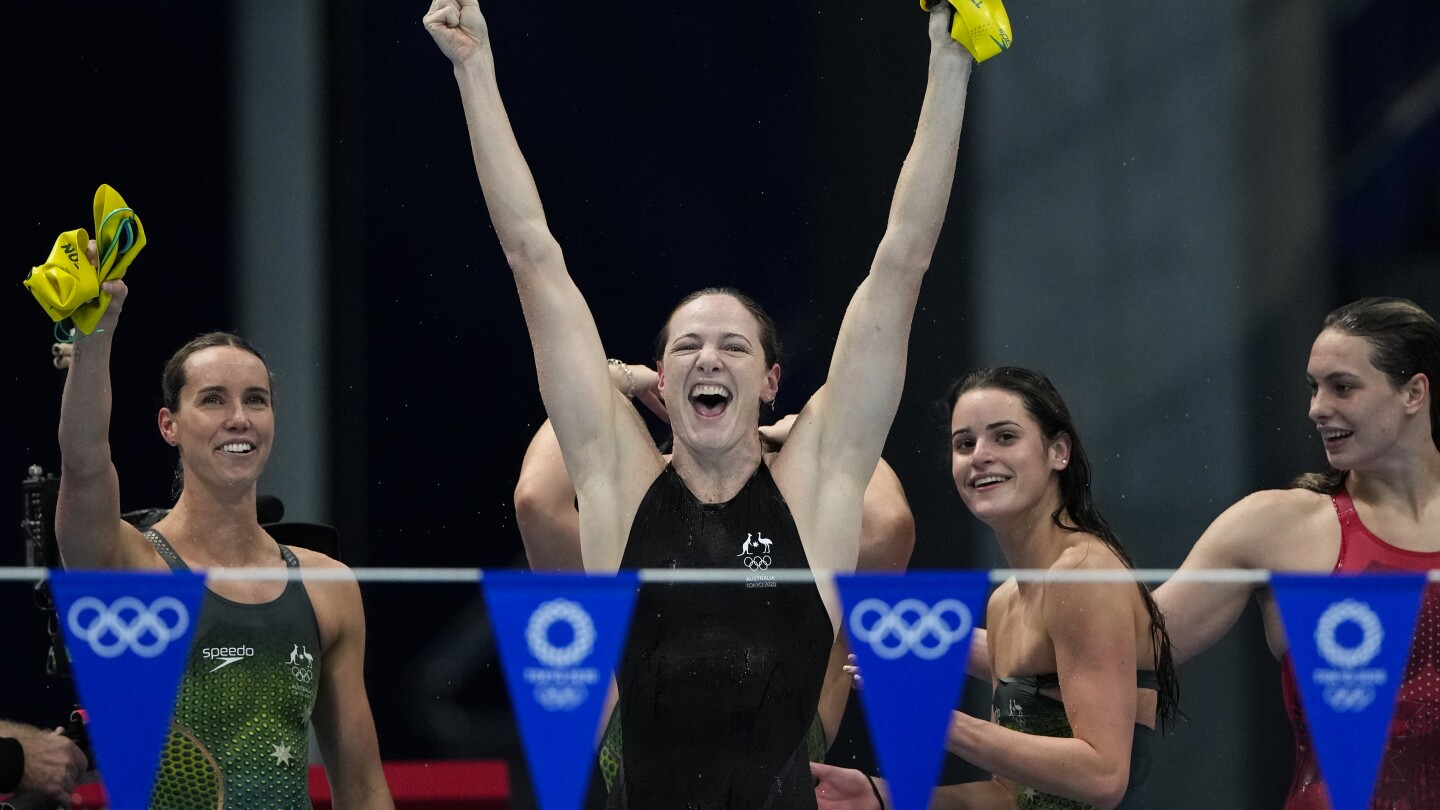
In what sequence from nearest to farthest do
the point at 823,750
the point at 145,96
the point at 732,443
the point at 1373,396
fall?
the point at 732,443
the point at 1373,396
the point at 823,750
the point at 145,96

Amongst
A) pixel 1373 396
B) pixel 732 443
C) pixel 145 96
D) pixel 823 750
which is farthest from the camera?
pixel 145 96

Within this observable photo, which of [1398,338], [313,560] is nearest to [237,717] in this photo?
[313,560]

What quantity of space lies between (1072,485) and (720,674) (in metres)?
0.90

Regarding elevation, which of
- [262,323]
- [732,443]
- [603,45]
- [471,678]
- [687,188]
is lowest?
[471,678]

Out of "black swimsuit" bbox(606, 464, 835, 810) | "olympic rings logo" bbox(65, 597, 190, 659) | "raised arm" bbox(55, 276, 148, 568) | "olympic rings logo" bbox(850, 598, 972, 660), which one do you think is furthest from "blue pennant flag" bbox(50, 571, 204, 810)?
"olympic rings logo" bbox(850, 598, 972, 660)

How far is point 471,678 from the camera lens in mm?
5438

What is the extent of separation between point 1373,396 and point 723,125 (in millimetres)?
2772

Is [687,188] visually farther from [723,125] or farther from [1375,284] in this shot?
[1375,284]

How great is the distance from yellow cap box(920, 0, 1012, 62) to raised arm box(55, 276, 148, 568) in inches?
62.7

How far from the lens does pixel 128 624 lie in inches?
108

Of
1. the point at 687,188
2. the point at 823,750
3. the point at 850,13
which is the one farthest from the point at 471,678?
the point at 850,13

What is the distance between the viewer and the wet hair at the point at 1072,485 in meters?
3.33

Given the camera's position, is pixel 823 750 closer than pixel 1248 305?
Yes

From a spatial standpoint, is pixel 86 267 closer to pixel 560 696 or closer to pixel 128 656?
pixel 128 656
